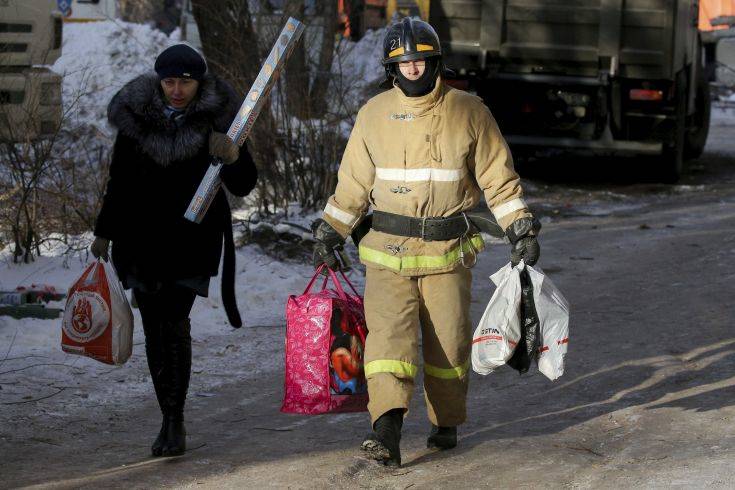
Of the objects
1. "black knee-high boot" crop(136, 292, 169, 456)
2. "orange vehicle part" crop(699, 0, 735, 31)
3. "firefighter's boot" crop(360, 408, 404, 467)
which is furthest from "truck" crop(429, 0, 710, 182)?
"firefighter's boot" crop(360, 408, 404, 467)

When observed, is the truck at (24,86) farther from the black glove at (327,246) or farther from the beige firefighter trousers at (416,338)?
the beige firefighter trousers at (416,338)

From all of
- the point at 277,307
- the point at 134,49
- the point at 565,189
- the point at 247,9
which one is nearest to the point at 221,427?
the point at 277,307

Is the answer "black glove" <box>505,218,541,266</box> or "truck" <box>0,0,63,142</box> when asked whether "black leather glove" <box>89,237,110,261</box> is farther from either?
"truck" <box>0,0,63,142</box>

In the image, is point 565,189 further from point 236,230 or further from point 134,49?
point 134,49

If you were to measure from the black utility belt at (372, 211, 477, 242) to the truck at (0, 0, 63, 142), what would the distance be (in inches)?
153

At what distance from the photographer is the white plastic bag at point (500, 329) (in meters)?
5.03

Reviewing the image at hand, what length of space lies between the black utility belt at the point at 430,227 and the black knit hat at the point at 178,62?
3.16 ft

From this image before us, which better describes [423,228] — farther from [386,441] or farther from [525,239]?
[386,441]

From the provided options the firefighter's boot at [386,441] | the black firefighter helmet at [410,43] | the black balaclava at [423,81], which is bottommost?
the firefighter's boot at [386,441]

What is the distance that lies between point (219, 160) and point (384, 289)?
0.83 metres

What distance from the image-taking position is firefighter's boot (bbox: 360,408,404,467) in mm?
4902

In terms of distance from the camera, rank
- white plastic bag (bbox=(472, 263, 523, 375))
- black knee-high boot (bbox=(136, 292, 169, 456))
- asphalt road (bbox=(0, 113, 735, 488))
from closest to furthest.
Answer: asphalt road (bbox=(0, 113, 735, 488)) < white plastic bag (bbox=(472, 263, 523, 375)) < black knee-high boot (bbox=(136, 292, 169, 456))

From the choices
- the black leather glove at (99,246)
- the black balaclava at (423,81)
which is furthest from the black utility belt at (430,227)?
the black leather glove at (99,246)

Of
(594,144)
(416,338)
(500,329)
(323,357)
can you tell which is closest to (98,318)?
(323,357)
